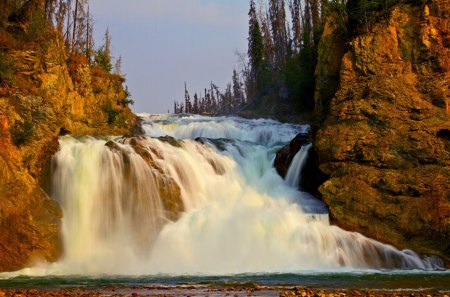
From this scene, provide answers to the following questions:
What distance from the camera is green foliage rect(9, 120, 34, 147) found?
2216cm

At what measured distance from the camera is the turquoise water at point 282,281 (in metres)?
14.3

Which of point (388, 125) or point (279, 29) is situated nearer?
point (388, 125)

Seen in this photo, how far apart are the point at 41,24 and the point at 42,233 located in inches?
451

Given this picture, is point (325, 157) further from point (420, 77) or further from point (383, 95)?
point (420, 77)

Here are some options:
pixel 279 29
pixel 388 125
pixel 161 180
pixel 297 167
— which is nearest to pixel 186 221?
pixel 161 180

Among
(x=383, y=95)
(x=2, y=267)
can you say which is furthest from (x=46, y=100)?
(x=383, y=95)

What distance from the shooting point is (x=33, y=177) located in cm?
2216

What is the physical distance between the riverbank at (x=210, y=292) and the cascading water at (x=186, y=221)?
17.5 feet

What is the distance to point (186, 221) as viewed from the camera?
22.2 meters

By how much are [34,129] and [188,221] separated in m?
7.96

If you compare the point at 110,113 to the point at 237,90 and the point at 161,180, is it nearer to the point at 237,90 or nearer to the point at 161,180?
the point at 161,180

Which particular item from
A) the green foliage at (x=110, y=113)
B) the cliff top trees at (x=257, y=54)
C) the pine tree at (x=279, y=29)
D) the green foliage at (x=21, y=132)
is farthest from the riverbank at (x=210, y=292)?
the pine tree at (x=279, y=29)

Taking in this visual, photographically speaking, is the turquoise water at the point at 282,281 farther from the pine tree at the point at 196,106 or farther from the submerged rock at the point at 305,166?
the pine tree at the point at 196,106

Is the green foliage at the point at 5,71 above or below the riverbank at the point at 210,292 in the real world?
above
